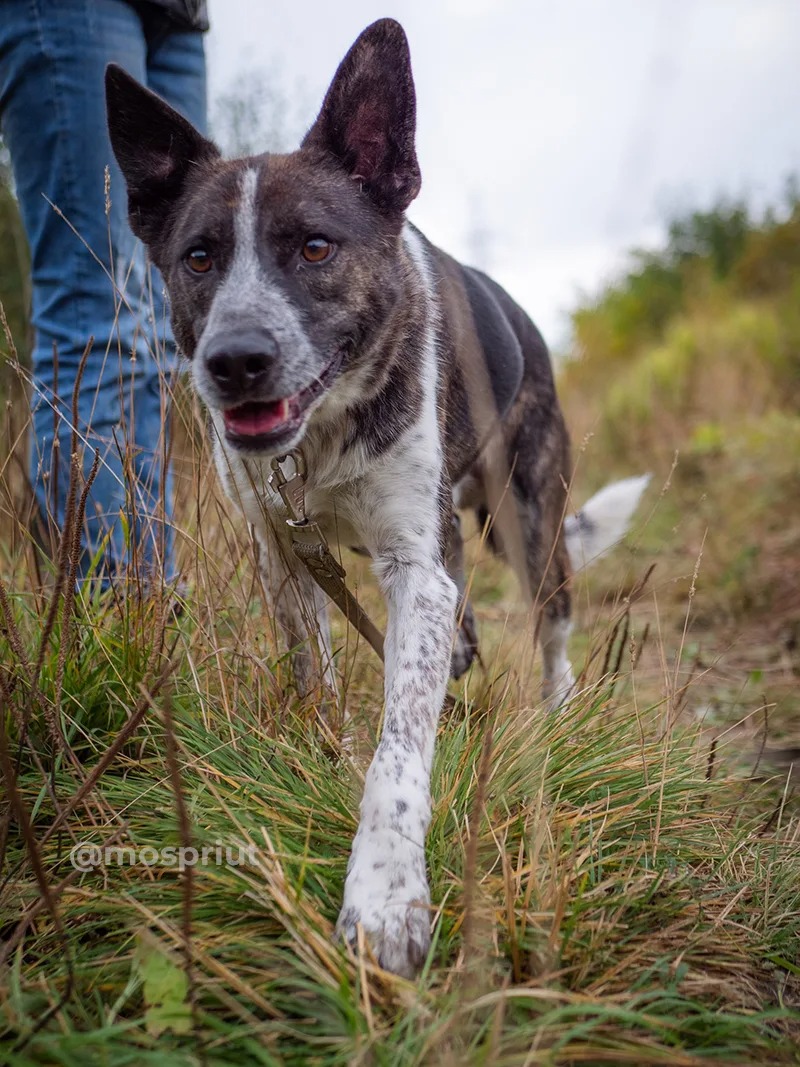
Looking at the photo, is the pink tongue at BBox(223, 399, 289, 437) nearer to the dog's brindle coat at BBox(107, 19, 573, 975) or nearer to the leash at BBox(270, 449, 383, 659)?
the dog's brindle coat at BBox(107, 19, 573, 975)

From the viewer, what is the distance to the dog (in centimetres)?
215

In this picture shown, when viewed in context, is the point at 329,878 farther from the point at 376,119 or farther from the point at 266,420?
the point at 376,119

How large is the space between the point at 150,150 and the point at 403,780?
75.9 inches

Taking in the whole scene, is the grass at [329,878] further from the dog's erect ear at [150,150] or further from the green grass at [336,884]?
the dog's erect ear at [150,150]

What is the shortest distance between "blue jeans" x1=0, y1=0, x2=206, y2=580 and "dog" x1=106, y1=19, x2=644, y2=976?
0.27 m

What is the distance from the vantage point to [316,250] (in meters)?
2.34

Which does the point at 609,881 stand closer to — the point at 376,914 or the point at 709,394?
the point at 376,914

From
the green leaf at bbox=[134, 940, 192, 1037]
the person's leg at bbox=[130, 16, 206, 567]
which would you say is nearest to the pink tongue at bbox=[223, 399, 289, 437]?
the person's leg at bbox=[130, 16, 206, 567]

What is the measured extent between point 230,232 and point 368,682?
1623 mm

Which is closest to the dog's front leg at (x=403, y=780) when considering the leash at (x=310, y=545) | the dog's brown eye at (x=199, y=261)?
the leash at (x=310, y=545)

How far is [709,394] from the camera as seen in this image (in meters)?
10.7

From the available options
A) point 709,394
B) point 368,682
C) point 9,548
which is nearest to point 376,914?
point 368,682

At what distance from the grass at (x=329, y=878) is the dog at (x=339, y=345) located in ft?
0.71

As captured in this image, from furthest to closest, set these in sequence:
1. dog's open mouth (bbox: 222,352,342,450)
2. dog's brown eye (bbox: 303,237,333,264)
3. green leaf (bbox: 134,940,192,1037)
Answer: dog's brown eye (bbox: 303,237,333,264)
dog's open mouth (bbox: 222,352,342,450)
green leaf (bbox: 134,940,192,1037)
